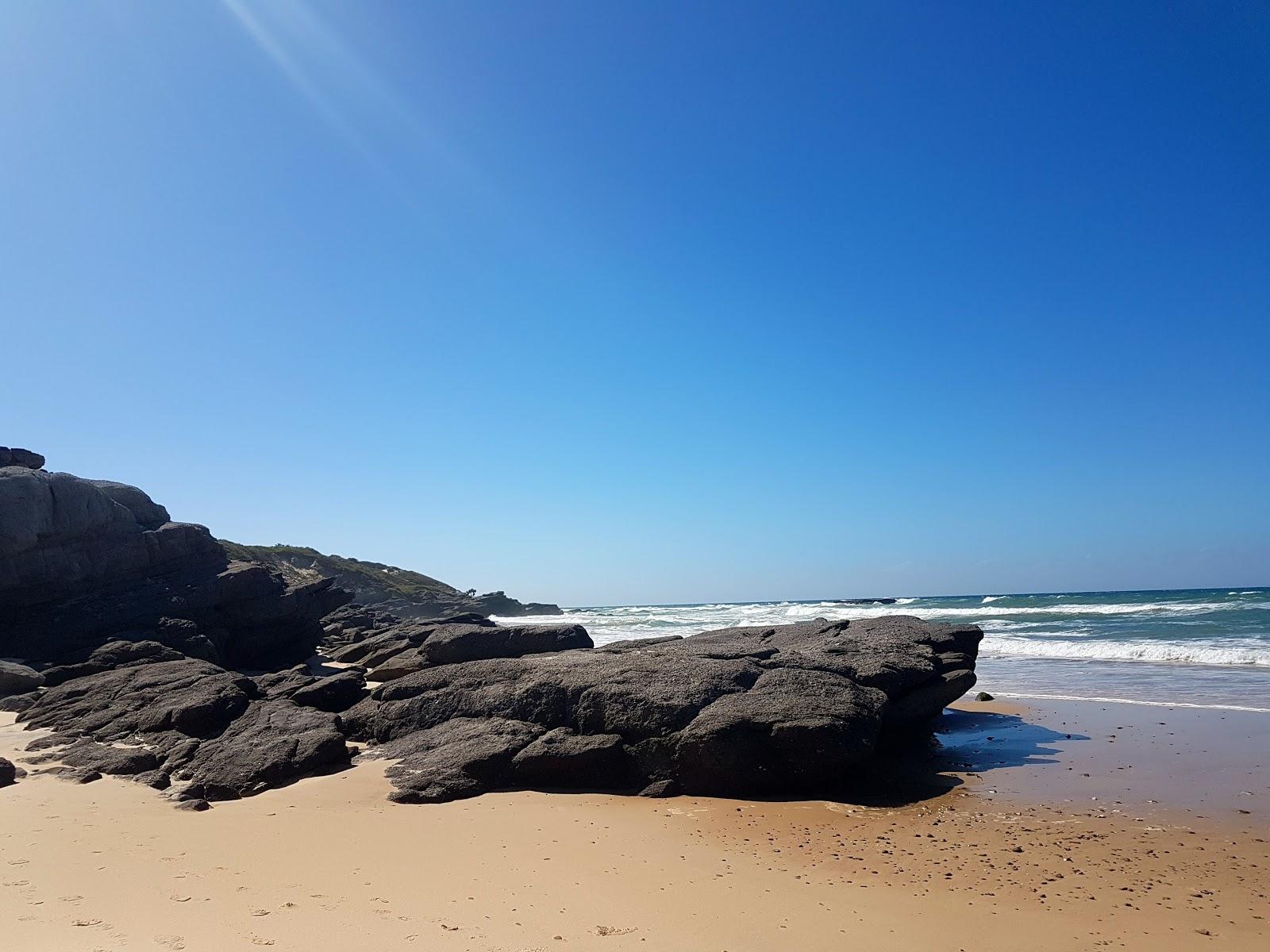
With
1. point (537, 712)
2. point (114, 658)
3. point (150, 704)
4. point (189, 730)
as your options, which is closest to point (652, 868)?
point (537, 712)

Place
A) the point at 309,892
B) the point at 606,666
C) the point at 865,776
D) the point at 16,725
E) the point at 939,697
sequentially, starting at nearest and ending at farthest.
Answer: the point at 309,892 < the point at 865,776 < the point at 606,666 < the point at 939,697 < the point at 16,725

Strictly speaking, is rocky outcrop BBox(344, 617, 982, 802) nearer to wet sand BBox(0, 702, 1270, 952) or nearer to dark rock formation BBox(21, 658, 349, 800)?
wet sand BBox(0, 702, 1270, 952)

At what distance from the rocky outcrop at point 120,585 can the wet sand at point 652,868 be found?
44.5 feet

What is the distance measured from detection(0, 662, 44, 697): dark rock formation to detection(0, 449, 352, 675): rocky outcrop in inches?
25.0

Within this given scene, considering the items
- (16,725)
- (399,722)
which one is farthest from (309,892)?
(16,725)

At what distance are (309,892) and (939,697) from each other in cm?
1028

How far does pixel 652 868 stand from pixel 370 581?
A: 68487mm

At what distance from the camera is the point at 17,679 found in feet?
53.3

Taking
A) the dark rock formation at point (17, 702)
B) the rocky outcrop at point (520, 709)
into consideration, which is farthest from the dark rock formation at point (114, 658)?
the dark rock formation at point (17, 702)

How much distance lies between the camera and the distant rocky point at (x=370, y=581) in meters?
56.1

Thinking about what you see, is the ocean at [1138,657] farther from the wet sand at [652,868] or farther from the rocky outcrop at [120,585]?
the rocky outcrop at [120,585]

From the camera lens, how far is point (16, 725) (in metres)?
13.3

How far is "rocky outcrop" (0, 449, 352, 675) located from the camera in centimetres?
2048

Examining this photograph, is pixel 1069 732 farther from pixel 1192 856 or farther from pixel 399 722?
pixel 399 722
